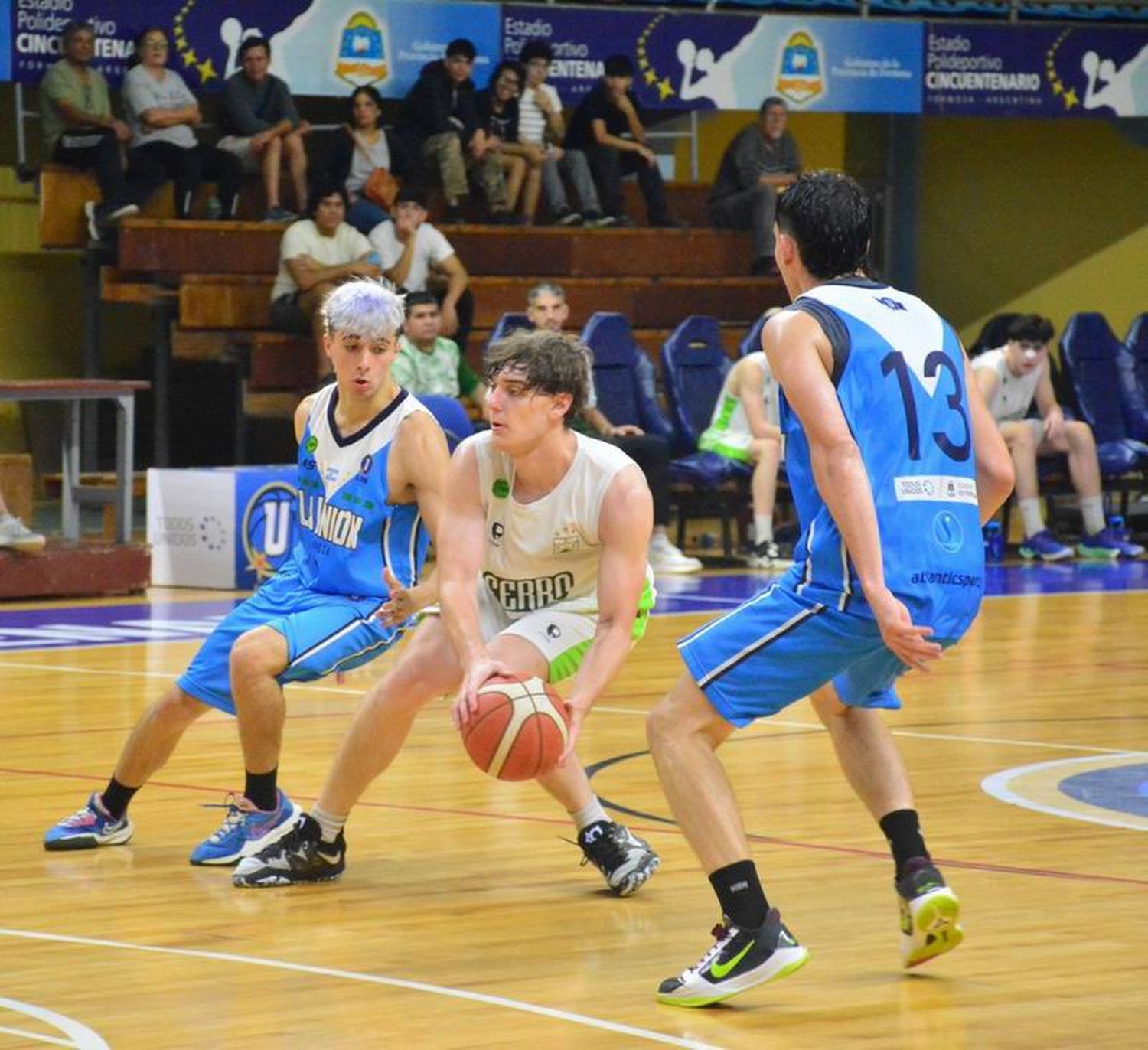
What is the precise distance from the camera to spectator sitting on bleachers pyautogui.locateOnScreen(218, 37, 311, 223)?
15.6 metres

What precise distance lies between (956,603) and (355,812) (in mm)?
2589

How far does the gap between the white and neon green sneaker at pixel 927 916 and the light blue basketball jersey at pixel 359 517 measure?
184cm

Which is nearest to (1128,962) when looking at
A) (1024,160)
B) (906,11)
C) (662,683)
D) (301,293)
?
(662,683)

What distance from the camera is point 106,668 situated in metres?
9.76

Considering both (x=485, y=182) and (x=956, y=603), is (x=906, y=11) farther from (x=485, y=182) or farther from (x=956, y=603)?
(x=956, y=603)

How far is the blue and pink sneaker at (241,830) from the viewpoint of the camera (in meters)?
5.93

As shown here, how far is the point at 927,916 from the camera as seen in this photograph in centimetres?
469

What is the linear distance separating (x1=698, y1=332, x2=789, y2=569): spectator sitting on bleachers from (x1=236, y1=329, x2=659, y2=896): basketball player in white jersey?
8260 millimetres

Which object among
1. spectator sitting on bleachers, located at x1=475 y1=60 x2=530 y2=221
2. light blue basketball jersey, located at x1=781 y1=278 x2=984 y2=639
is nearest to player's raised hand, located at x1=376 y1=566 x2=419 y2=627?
light blue basketball jersey, located at x1=781 y1=278 x2=984 y2=639

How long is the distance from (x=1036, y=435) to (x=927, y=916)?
34.2 feet

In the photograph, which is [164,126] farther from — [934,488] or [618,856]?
[934,488]

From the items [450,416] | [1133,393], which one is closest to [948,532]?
[450,416]

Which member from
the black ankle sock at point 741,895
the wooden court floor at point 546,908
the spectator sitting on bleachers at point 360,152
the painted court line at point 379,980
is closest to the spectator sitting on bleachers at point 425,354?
the spectator sitting on bleachers at point 360,152

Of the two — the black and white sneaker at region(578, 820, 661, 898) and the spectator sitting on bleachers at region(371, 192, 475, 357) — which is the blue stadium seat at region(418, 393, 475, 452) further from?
the black and white sneaker at region(578, 820, 661, 898)
